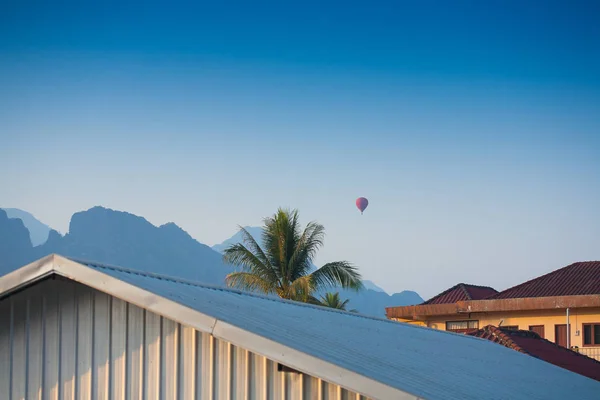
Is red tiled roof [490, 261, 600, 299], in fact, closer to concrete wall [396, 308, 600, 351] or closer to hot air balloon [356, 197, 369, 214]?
concrete wall [396, 308, 600, 351]

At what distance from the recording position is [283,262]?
47.3m

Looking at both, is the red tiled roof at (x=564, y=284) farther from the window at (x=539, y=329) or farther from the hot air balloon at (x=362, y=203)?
the hot air balloon at (x=362, y=203)

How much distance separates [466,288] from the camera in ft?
158

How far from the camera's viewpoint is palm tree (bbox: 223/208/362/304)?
46875 mm

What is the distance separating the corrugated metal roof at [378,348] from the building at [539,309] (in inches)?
896

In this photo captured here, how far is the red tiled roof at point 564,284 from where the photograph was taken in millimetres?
44094

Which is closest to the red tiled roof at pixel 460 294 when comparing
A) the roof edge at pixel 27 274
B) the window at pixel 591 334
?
the window at pixel 591 334

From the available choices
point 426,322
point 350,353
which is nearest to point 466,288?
point 426,322

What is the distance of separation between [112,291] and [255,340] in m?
1.68

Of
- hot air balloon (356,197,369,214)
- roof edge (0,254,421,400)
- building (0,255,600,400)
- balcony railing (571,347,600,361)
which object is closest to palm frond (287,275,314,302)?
balcony railing (571,347,600,361)

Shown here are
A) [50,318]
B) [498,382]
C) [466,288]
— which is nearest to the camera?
[50,318]

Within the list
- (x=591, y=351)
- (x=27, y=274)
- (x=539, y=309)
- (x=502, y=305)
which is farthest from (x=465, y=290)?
(x=27, y=274)

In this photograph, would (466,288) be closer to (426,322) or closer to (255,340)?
(426,322)

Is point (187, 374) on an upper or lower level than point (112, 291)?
lower
